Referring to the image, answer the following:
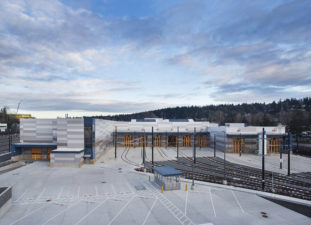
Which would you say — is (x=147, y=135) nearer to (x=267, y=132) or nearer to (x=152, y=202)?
(x=267, y=132)

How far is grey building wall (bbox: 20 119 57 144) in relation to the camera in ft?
162

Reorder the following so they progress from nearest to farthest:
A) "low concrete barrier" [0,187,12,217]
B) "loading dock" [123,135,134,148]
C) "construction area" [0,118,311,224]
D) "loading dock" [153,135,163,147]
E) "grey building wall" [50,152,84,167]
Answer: "construction area" [0,118,311,224]
"low concrete barrier" [0,187,12,217]
"grey building wall" [50,152,84,167]
"loading dock" [123,135,134,148]
"loading dock" [153,135,163,147]

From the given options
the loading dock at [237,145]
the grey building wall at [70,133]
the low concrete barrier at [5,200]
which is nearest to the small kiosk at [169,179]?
the low concrete barrier at [5,200]

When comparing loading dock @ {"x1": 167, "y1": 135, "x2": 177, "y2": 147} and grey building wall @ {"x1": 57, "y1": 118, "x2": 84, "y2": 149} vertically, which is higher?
grey building wall @ {"x1": 57, "y1": 118, "x2": 84, "y2": 149}

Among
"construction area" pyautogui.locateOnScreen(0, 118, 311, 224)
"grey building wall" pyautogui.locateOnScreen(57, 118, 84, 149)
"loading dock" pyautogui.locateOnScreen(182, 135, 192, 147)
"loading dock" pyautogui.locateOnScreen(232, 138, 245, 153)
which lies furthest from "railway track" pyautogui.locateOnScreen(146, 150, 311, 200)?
"loading dock" pyautogui.locateOnScreen(182, 135, 192, 147)

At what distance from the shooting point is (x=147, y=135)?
75.9 m

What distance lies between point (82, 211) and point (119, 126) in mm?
56329

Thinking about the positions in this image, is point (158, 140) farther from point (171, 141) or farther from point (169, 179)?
point (169, 179)

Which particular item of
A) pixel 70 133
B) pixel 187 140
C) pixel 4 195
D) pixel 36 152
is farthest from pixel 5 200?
pixel 187 140

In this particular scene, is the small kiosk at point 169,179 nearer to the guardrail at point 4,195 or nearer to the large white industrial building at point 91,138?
the large white industrial building at point 91,138

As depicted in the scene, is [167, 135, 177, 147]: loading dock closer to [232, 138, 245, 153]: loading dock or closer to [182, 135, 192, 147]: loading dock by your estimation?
[182, 135, 192, 147]: loading dock

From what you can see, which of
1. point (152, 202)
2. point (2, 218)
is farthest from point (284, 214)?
point (2, 218)

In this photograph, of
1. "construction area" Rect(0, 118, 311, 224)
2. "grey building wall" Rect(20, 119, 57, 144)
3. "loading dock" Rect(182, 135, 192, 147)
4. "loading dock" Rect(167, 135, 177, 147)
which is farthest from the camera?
"loading dock" Rect(167, 135, 177, 147)

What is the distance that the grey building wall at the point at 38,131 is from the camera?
49.5 meters
